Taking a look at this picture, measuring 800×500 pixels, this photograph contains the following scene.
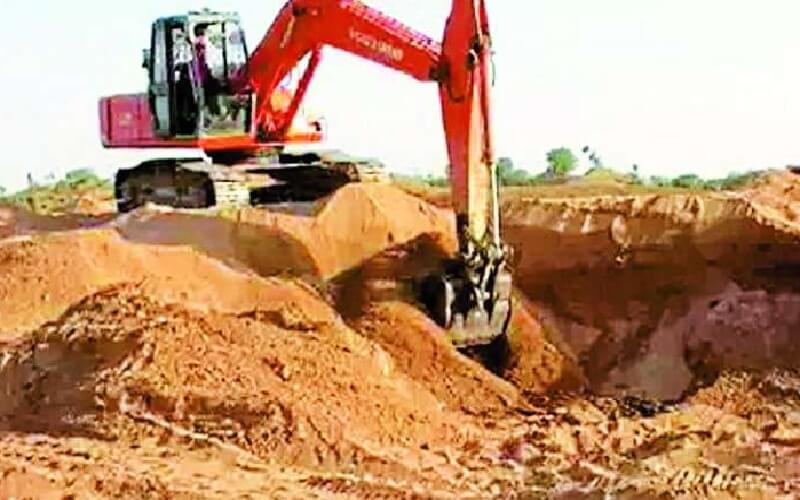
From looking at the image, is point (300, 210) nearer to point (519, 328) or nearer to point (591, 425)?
point (519, 328)

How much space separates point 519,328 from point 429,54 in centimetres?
227

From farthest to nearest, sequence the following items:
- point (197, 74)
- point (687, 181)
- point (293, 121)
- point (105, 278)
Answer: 1. point (687, 181)
2. point (293, 121)
3. point (197, 74)
4. point (105, 278)

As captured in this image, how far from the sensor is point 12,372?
463 inches

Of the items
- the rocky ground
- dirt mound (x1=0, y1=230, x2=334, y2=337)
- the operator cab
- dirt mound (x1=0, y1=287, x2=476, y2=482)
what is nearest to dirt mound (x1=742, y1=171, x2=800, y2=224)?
the rocky ground

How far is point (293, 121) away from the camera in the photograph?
18000 mm

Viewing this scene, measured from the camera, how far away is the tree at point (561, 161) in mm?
30703

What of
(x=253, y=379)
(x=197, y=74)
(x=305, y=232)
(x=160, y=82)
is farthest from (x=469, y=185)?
(x=160, y=82)

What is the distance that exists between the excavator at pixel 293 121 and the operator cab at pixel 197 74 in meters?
0.01

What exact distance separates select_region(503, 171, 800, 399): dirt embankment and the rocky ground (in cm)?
2

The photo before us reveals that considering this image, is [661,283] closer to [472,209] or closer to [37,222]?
[472,209]

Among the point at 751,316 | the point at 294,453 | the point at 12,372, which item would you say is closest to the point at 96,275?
the point at 12,372

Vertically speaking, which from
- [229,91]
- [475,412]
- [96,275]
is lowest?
[475,412]

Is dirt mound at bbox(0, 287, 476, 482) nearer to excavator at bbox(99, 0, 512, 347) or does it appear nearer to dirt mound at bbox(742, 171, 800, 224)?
excavator at bbox(99, 0, 512, 347)

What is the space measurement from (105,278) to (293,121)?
4788 millimetres
